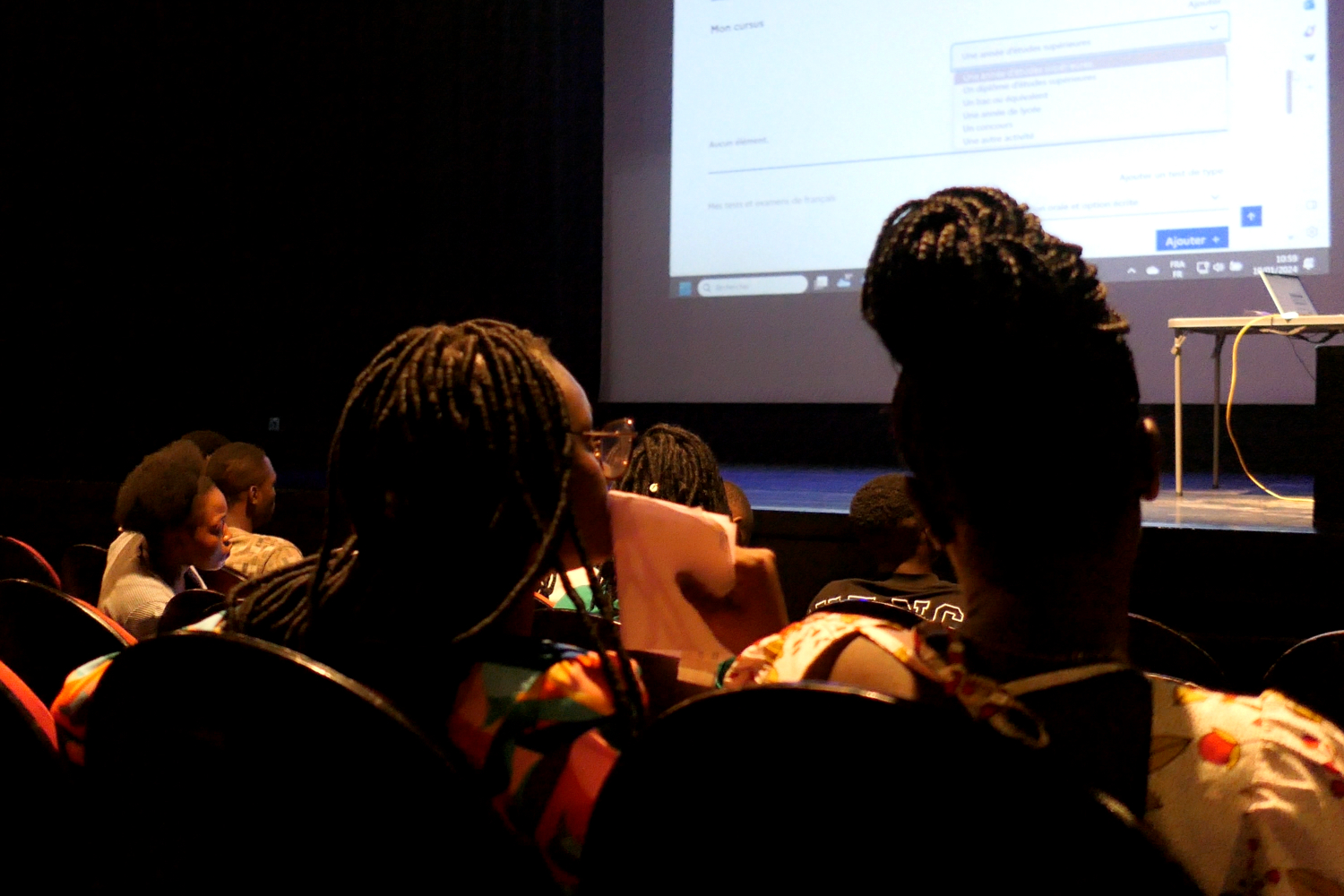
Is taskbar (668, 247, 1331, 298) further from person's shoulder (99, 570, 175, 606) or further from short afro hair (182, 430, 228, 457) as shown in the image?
person's shoulder (99, 570, 175, 606)

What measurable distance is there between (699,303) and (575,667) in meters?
4.28

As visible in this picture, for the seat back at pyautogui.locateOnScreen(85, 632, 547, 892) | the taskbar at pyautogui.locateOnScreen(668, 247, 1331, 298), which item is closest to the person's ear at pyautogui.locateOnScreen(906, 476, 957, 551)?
the seat back at pyautogui.locateOnScreen(85, 632, 547, 892)

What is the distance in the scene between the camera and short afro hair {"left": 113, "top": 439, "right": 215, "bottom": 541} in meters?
2.12

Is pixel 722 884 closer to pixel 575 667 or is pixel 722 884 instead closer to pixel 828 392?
pixel 575 667

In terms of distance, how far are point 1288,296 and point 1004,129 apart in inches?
52.2

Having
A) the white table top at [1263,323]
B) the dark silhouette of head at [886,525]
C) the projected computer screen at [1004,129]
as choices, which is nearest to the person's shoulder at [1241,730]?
the dark silhouette of head at [886,525]

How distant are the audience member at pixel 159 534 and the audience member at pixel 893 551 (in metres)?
1.29

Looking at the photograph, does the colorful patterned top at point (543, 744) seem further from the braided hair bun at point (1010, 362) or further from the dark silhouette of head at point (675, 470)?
the dark silhouette of head at point (675, 470)

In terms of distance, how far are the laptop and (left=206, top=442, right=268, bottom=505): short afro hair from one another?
310cm

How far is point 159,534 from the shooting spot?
2148 mm

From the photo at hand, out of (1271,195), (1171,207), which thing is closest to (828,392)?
(1171,207)

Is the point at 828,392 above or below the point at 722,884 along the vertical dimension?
above

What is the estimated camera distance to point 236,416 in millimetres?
5340

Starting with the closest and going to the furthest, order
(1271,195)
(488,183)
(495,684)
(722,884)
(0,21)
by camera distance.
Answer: (722,884) → (495,684) → (1271,195) → (0,21) → (488,183)
